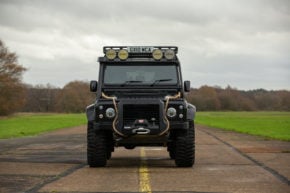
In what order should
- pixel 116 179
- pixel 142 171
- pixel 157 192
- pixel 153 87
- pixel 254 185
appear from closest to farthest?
pixel 157 192, pixel 254 185, pixel 116 179, pixel 142 171, pixel 153 87

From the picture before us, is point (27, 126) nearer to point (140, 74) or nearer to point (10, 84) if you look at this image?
point (10, 84)

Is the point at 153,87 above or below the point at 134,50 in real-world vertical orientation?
below

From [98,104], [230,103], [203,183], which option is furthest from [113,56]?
[230,103]

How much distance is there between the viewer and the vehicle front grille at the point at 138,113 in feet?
43.4

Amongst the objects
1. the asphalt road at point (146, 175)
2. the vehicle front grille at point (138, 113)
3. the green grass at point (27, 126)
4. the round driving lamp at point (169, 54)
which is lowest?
the green grass at point (27, 126)

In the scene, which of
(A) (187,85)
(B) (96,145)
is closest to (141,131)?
(B) (96,145)

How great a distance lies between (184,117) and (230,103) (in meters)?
172

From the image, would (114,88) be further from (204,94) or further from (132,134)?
(204,94)

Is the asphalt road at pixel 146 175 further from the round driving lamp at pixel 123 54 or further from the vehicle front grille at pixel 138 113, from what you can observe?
the round driving lamp at pixel 123 54

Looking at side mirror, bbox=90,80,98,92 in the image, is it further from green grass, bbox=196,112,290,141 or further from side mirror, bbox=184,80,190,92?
green grass, bbox=196,112,290,141

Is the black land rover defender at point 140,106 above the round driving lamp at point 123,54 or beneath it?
beneath

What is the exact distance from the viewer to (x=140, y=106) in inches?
519

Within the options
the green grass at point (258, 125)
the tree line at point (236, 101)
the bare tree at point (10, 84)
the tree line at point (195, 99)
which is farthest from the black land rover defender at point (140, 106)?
the tree line at point (236, 101)

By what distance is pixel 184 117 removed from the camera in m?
13.2
